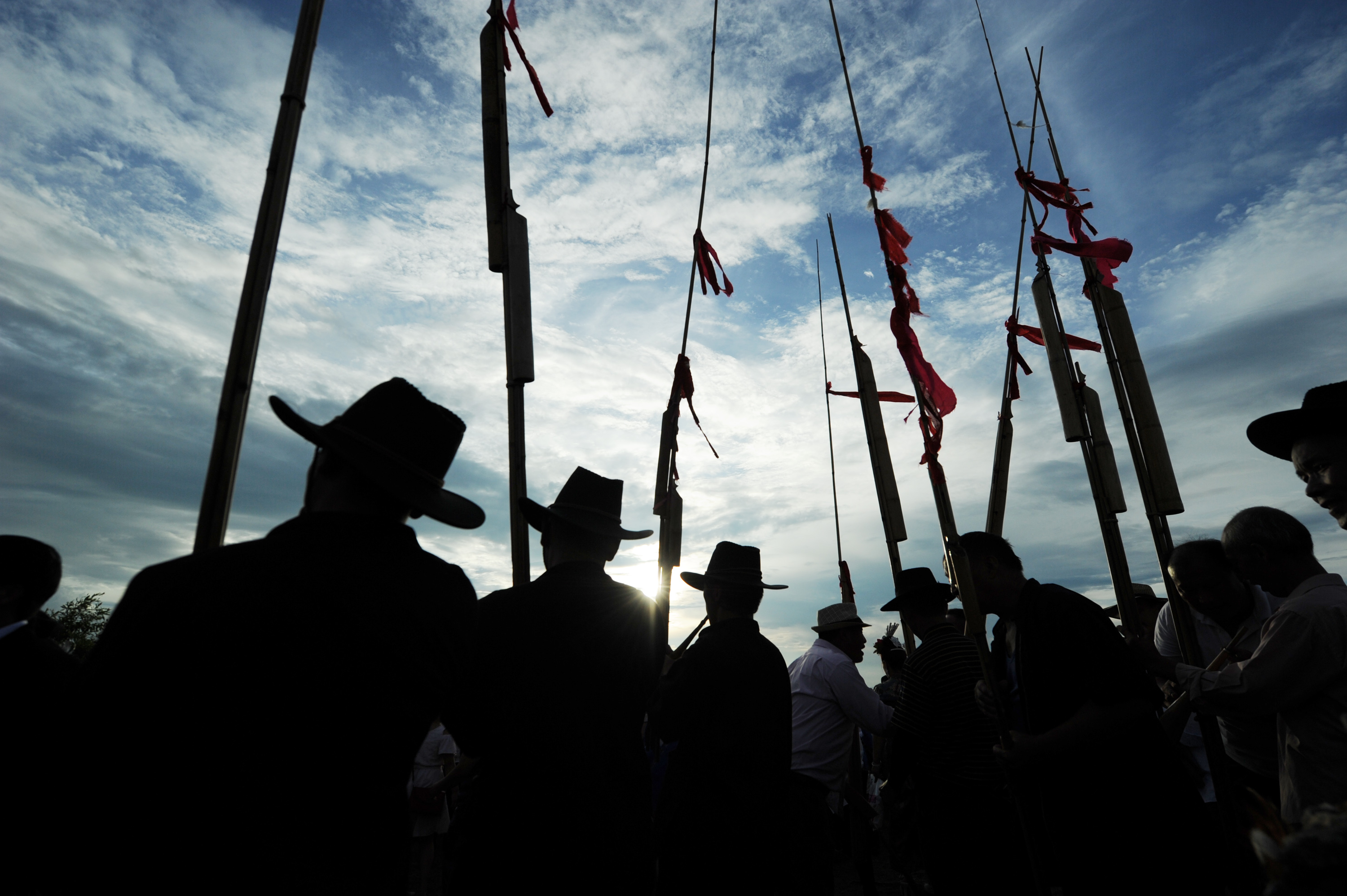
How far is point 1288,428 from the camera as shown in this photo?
8.54 feet

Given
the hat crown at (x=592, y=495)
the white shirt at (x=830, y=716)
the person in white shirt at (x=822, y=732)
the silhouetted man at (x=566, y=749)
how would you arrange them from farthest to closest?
the white shirt at (x=830, y=716)
the person in white shirt at (x=822, y=732)
the hat crown at (x=592, y=495)
the silhouetted man at (x=566, y=749)

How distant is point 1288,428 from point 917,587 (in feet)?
5.34

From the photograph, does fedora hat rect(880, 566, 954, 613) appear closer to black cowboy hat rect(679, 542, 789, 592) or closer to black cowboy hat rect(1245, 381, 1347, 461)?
black cowboy hat rect(679, 542, 789, 592)

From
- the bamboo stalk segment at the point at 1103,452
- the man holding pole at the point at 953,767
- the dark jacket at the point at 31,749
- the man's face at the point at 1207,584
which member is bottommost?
the man holding pole at the point at 953,767

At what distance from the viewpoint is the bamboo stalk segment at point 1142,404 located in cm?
306

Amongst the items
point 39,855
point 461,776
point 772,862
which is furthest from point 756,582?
point 39,855

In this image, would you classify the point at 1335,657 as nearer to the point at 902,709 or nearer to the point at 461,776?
the point at 902,709

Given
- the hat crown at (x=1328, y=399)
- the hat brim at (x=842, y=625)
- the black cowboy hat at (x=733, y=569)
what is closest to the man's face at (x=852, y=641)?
the hat brim at (x=842, y=625)

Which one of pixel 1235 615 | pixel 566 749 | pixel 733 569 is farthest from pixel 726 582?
pixel 1235 615

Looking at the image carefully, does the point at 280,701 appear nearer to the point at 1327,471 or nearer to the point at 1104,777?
the point at 1104,777

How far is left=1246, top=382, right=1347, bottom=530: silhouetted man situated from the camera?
2381 mm

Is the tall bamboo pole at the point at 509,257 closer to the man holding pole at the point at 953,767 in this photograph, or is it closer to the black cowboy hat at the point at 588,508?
the black cowboy hat at the point at 588,508

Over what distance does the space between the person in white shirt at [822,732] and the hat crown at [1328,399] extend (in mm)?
2032

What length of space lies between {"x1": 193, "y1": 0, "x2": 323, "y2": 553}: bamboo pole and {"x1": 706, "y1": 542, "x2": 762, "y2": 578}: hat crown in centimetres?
237
